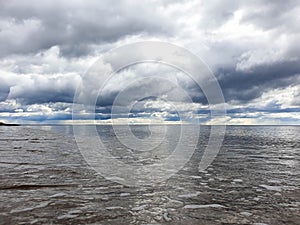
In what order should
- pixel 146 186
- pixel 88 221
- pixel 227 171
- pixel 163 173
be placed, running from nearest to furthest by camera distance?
pixel 88 221
pixel 146 186
pixel 163 173
pixel 227 171

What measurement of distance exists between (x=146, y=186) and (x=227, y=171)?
734cm

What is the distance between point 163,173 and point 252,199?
252 inches

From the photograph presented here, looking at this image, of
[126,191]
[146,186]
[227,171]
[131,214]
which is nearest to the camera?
[131,214]

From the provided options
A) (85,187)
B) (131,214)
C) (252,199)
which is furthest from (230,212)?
(85,187)

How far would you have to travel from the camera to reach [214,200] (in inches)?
409

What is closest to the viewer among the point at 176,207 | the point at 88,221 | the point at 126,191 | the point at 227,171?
the point at 88,221

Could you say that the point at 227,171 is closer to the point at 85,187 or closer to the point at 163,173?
the point at 163,173

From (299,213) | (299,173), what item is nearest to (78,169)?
(299,213)

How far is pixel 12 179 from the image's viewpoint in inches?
506

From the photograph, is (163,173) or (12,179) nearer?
(12,179)

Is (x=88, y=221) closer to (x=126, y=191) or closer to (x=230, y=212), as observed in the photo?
(x=126, y=191)

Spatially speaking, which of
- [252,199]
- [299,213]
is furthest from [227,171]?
[299,213]

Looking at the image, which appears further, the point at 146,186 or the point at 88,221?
the point at 146,186

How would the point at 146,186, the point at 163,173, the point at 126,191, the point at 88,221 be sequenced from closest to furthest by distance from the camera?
the point at 88,221 → the point at 126,191 → the point at 146,186 → the point at 163,173
